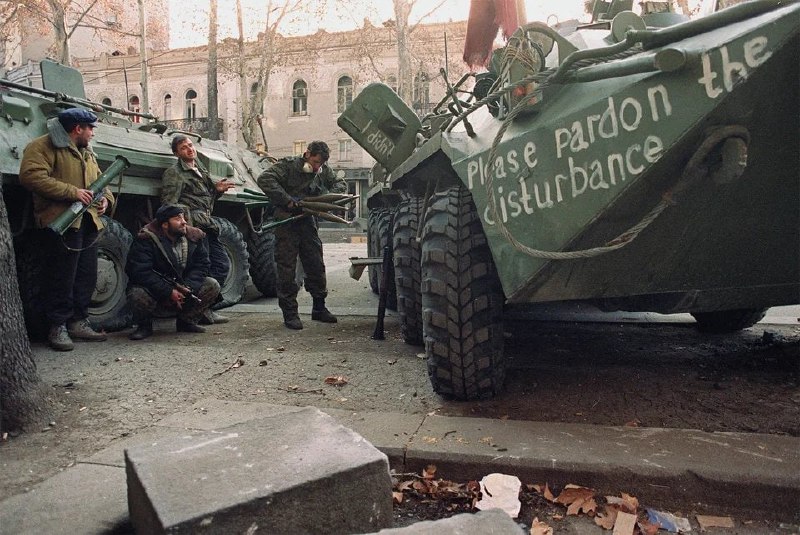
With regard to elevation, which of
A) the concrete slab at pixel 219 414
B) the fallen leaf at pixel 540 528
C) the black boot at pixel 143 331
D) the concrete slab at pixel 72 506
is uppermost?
the concrete slab at pixel 72 506

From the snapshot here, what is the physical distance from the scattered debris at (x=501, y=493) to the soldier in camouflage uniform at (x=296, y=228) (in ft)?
11.0

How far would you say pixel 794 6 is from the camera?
1827 mm

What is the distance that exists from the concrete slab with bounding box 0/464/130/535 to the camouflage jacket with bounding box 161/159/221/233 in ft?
11.6

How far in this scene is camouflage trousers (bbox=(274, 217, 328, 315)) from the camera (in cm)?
542

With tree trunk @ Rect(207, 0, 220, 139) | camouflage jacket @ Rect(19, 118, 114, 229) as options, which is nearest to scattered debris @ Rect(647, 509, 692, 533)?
camouflage jacket @ Rect(19, 118, 114, 229)

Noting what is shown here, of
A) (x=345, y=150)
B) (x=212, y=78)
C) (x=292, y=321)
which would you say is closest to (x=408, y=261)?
(x=292, y=321)

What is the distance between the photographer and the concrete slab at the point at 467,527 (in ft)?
5.08

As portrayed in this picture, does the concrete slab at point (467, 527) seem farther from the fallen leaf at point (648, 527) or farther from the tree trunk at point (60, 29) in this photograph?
the tree trunk at point (60, 29)

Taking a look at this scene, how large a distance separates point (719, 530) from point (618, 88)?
1.42 m

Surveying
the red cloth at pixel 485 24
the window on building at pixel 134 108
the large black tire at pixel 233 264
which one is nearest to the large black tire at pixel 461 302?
the red cloth at pixel 485 24

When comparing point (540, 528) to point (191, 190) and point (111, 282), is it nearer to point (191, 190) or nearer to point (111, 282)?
point (111, 282)

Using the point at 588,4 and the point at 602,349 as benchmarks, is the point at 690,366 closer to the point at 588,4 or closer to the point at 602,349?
the point at 602,349

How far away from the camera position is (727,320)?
14.6 feet

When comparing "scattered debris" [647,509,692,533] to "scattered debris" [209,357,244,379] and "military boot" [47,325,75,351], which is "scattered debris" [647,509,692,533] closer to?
"scattered debris" [209,357,244,379]
